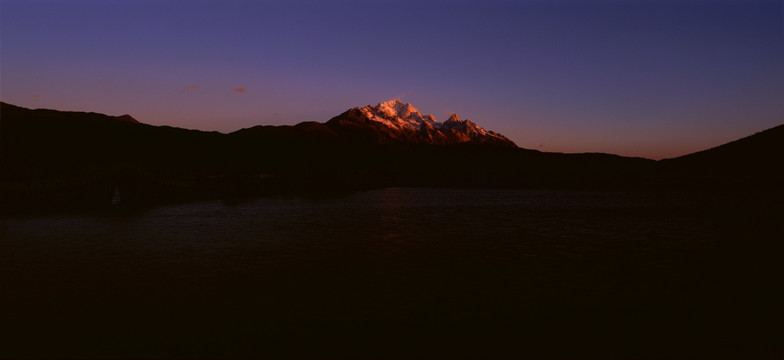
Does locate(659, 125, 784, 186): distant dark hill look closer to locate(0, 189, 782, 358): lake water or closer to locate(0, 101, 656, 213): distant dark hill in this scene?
locate(0, 101, 656, 213): distant dark hill

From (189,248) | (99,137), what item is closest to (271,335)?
(189,248)

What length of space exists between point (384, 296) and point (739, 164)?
180m

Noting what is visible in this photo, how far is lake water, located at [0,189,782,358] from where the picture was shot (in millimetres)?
11148

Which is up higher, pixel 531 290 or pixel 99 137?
pixel 99 137

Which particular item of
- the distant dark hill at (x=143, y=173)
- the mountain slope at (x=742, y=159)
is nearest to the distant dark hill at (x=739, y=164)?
the mountain slope at (x=742, y=159)

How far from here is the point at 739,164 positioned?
149625 mm

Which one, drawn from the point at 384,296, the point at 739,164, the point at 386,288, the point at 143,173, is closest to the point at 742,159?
the point at 739,164

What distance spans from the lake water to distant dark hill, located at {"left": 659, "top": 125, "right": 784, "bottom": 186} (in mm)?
131997

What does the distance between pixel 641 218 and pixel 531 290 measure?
118 feet

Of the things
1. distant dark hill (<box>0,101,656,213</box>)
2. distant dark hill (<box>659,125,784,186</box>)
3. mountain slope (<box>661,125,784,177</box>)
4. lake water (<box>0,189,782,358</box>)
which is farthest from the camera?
mountain slope (<box>661,125,784,177</box>)

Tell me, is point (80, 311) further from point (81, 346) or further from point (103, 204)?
point (103, 204)

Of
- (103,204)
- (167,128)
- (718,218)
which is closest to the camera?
(718,218)

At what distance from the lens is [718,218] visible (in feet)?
148

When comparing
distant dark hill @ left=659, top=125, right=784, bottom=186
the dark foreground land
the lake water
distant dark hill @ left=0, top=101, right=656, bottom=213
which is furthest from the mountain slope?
the lake water
